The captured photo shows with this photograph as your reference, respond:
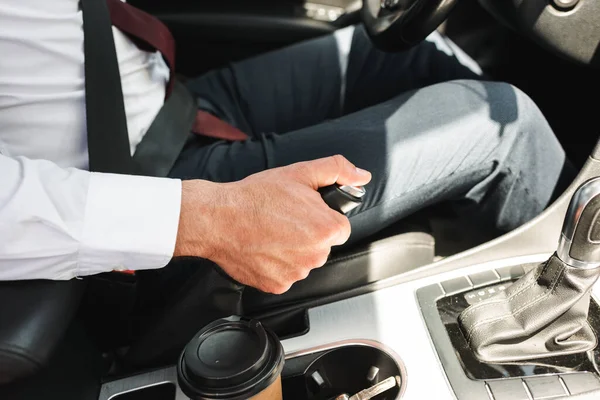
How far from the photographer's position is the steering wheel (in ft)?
2.69

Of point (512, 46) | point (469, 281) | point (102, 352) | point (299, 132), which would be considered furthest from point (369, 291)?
point (512, 46)

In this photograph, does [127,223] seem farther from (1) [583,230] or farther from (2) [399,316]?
(1) [583,230]

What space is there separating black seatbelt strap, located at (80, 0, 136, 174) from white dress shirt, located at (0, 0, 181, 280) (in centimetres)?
2

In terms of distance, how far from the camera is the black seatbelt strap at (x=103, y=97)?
0.70 metres

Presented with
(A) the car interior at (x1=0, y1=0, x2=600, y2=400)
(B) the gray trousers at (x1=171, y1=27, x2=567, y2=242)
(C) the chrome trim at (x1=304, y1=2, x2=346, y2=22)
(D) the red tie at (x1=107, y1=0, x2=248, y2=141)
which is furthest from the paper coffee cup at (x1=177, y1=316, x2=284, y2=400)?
(C) the chrome trim at (x1=304, y1=2, x2=346, y2=22)

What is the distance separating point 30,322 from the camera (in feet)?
1.71

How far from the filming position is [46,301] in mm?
549

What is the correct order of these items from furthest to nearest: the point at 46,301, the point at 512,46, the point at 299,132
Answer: the point at 512,46 < the point at 299,132 < the point at 46,301

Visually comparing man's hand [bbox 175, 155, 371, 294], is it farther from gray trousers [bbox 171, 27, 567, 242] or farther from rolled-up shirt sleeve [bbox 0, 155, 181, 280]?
gray trousers [bbox 171, 27, 567, 242]

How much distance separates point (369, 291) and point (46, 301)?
1.29ft

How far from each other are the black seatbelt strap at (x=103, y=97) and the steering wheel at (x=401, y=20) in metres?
0.41

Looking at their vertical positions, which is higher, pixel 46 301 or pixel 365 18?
pixel 365 18

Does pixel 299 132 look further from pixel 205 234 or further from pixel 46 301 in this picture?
pixel 46 301

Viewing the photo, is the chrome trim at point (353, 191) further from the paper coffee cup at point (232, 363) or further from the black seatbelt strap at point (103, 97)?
the black seatbelt strap at point (103, 97)
